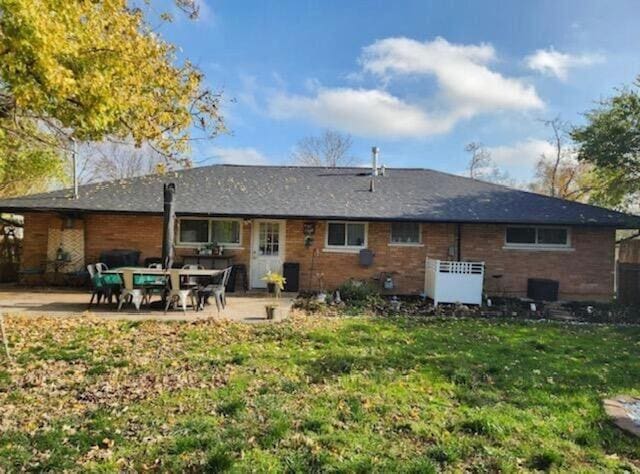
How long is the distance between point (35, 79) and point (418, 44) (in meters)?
12.1

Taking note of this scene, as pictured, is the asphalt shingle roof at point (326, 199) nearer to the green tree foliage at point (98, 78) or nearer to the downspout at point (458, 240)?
the downspout at point (458, 240)

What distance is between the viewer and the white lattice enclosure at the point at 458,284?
12062mm

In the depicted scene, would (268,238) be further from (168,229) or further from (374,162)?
(374,162)

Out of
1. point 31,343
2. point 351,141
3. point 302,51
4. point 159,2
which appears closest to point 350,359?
point 31,343

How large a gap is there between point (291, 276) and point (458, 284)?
505cm

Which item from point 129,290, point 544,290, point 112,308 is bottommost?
point 112,308

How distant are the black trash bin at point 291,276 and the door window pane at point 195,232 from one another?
285 centimetres

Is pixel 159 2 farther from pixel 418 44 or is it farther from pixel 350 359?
pixel 418 44

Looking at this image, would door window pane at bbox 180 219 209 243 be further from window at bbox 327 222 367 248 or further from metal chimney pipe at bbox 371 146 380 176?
metal chimney pipe at bbox 371 146 380 176

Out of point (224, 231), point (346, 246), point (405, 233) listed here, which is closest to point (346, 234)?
point (346, 246)

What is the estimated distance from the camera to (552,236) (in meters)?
13.8

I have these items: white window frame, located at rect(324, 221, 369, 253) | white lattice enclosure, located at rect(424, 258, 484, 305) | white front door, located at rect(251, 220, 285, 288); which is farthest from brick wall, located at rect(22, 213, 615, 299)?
white lattice enclosure, located at rect(424, 258, 484, 305)

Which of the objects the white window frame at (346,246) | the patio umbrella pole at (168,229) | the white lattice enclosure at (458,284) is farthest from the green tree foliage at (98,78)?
the white lattice enclosure at (458,284)

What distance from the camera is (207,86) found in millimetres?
9305
